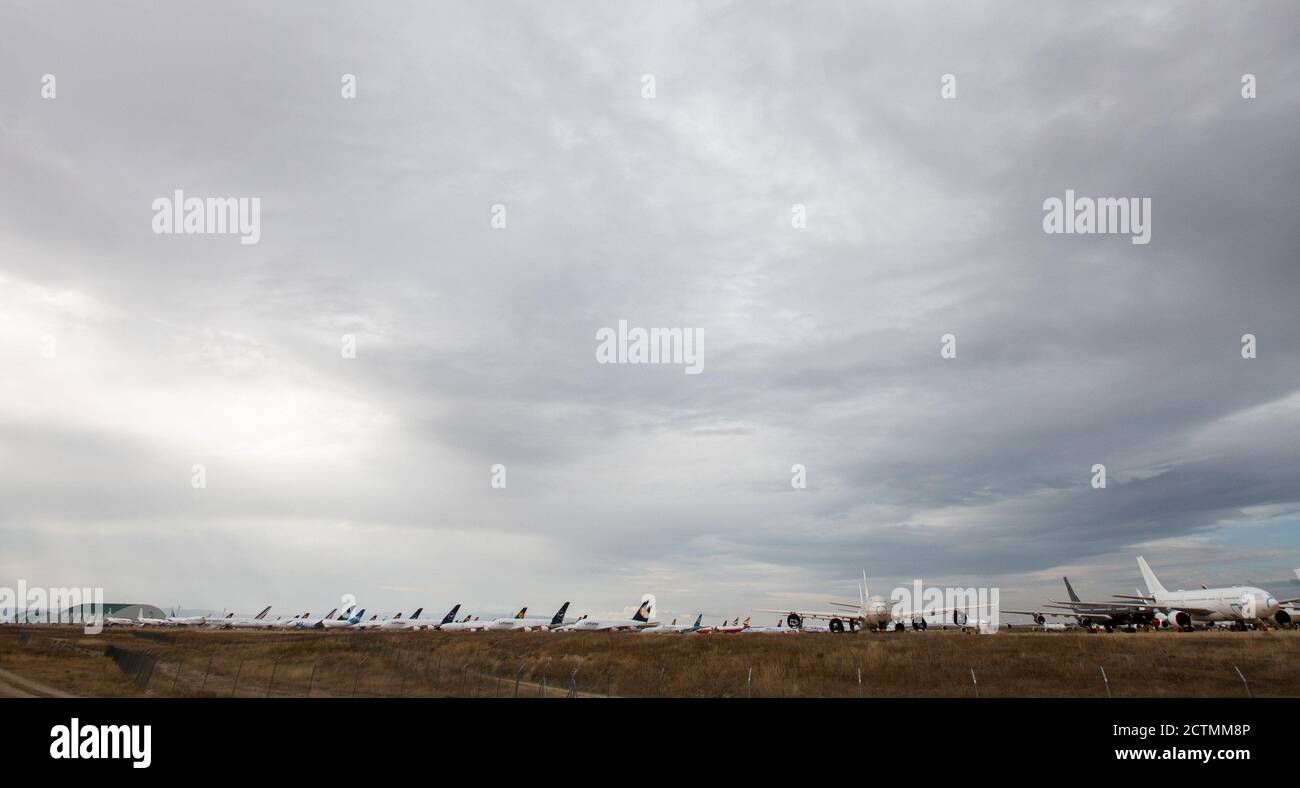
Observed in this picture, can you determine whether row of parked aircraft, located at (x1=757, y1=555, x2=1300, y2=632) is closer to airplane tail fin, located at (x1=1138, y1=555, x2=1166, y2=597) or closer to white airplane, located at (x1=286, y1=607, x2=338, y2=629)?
airplane tail fin, located at (x1=1138, y1=555, x2=1166, y2=597)

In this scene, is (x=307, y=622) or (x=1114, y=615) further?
(x=307, y=622)

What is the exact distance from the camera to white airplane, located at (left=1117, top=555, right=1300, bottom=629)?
7575cm

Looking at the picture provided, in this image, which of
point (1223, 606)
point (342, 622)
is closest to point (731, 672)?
point (1223, 606)

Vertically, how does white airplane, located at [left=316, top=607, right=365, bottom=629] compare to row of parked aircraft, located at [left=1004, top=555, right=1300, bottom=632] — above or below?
below

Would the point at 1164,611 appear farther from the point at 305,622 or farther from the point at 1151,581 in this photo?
the point at 305,622

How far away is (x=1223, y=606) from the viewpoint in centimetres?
8150

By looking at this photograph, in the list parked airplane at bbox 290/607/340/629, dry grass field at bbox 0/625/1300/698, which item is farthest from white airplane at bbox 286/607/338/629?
dry grass field at bbox 0/625/1300/698

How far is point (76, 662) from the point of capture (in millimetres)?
53719

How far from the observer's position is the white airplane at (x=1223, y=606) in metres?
75.8

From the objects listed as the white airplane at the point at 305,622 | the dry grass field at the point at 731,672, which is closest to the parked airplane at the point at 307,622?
the white airplane at the point at 305,622

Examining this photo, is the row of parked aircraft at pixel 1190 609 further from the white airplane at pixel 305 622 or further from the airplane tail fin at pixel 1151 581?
the white airplane at pixel 305 622
